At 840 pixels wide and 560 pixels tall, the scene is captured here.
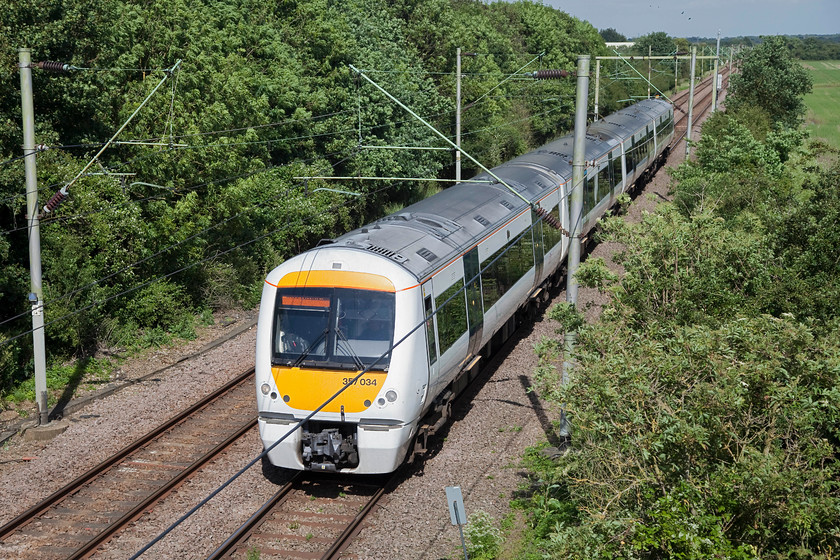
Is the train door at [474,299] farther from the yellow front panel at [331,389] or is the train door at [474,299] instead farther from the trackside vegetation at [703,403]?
the yellow front panel at [331,389]

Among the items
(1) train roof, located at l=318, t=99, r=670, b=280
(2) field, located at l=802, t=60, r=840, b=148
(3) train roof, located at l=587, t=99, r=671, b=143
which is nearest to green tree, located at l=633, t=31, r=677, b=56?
(2) field, located at l=802, t=60, r=840, b=148

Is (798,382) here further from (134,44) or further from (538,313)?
(134,44)

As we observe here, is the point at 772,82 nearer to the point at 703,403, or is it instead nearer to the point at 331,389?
the point at 331,389

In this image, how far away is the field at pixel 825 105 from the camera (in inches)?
2383

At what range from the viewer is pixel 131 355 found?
61.9ft

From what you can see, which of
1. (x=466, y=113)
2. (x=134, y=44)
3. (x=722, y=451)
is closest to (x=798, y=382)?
(x=722, y=451)

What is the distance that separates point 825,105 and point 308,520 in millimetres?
88960

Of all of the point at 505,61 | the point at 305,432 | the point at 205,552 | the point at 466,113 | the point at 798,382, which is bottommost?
the point at 205,552

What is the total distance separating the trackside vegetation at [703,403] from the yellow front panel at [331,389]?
224cm

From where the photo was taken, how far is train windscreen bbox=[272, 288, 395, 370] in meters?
11.2

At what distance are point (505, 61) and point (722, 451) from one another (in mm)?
44036

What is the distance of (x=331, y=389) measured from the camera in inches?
439

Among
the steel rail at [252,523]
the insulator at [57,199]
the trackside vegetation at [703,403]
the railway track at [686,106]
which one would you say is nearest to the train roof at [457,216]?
the trackside vegetation at [703,403]

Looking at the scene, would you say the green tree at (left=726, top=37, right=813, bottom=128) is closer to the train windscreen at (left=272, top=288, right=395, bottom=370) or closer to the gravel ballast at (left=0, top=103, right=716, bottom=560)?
the gravel ballast at (left=0, top=103, right=716, bottom=560)
